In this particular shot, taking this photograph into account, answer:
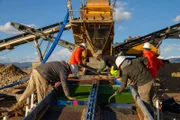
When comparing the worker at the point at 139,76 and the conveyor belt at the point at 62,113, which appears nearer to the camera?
the conveyor belt at the point at 62,113

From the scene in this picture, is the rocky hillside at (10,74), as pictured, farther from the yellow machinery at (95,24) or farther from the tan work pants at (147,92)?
the tan work pants at (147,92)

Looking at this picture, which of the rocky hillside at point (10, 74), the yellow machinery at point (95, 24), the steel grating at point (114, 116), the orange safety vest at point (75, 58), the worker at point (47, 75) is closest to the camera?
the steel grating at point (114, 116)

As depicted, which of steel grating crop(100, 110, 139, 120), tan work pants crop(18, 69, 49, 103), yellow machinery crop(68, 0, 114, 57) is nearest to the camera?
steel grating crop(100, 110, 139, 120)

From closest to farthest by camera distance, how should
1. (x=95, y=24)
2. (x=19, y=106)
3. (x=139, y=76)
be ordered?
(x=139, y=76) < (x=19, y=106) < (x=95, y=24)

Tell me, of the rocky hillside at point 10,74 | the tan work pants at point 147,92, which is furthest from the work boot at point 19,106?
the rocky hillside at point 10,74

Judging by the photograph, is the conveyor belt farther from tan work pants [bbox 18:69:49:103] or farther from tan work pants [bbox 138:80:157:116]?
tan work pants [bbox 138:80:157:116]

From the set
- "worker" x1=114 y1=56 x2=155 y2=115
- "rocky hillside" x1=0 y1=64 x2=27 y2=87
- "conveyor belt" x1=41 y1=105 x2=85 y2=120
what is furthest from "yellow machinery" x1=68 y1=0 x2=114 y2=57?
"conveyor belt" x1=41 y1=105 x2=85 y2=120

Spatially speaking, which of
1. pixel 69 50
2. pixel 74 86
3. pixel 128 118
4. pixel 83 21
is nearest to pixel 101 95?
pixel 74 86

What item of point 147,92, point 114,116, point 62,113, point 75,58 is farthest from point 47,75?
point 75,58

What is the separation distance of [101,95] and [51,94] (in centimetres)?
151

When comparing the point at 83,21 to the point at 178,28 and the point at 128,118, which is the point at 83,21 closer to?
the point at 178,28

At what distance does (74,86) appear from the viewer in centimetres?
884

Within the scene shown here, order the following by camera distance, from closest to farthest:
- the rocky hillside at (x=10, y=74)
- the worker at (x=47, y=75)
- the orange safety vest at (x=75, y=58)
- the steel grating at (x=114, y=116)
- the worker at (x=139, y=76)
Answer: the steel grating at (x=114, y=116)
the worker at (x=139, y=76)
the worker at (x=47, y=75)
the orange safety vest at (x=75, y=58)
the rocky hillside at (x=10, y=74)

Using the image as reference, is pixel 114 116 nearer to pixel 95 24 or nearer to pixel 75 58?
pixel 75 58
